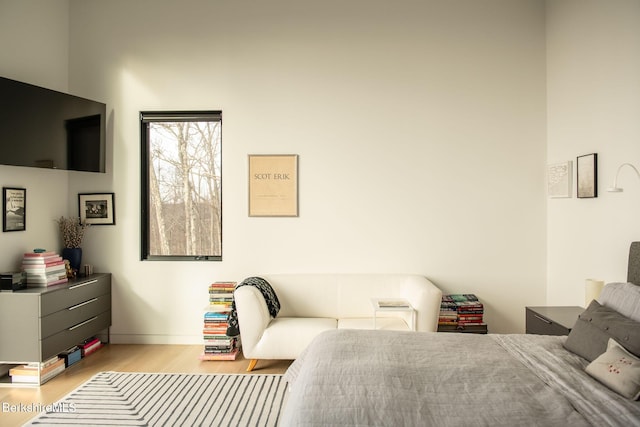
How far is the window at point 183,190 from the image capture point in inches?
173

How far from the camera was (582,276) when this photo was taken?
3555 millimetres

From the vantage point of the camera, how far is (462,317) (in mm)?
3906

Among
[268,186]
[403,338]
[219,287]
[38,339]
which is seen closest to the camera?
[403,338]

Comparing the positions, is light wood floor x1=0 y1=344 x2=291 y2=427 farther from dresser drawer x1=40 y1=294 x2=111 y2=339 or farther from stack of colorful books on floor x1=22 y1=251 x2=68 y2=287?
stack of colorful books on floor x1=22 y1=251 x2=68 y2=287

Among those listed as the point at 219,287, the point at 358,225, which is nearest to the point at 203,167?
the point at 219,287

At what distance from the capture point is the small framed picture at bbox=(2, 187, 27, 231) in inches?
139

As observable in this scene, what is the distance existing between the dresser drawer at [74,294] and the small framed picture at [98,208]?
1.91 ft

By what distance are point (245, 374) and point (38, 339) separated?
5.45 feet

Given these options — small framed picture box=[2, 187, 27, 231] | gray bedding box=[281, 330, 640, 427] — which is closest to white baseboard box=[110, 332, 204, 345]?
small framed picture box=[2, 187, 27, 231]

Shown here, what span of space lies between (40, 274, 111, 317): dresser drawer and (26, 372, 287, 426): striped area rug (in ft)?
2.22

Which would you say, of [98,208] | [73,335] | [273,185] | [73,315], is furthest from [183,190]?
[73,335]

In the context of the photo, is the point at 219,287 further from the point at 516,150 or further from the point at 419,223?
the point at 516,150

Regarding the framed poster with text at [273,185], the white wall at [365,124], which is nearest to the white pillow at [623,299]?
the white wall at [365,124]

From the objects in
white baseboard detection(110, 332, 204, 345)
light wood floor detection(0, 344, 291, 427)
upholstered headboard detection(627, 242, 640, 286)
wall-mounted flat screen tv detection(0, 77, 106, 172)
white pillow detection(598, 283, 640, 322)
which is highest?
wall-mounted flat screen tv detection(0, 77, 106, 172)
